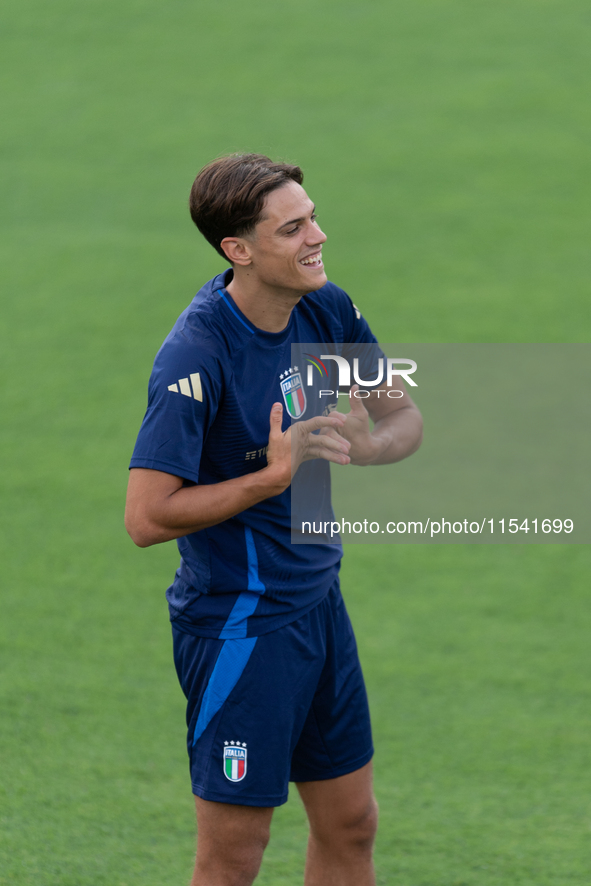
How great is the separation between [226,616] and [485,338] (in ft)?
13.7

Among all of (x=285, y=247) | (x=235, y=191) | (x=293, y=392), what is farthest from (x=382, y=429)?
(x=235, y=191)

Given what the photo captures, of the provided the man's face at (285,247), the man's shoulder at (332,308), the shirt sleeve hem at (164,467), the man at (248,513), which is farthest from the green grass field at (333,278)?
Result: the man's face at (285,247)

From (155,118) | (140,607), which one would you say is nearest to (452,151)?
(155,118)

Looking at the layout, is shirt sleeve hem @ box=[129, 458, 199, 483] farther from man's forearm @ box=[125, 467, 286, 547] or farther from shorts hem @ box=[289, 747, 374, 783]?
shorts hem @ box=[289, 747, 374, 783]

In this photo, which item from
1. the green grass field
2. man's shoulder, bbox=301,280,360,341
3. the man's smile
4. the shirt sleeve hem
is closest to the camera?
the shirt sleeve hem

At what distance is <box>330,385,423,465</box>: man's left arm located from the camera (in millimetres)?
2029

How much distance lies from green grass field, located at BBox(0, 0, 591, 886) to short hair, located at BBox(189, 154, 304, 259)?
67.1 inches

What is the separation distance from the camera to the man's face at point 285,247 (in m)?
1.92

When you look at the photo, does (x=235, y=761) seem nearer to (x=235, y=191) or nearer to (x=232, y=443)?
(x=232, y=443)

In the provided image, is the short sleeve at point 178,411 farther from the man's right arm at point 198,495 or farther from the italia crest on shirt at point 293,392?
the italia crest on shirt at point 293,392

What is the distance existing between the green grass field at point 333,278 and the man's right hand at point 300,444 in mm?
1356

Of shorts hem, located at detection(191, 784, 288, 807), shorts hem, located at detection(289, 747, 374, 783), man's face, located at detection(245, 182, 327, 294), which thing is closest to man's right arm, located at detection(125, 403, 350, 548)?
man's face, located at detection(245, 182, 327, 294)

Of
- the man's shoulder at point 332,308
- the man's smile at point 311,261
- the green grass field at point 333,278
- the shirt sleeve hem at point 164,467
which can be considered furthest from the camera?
the green grass field at point 333,278

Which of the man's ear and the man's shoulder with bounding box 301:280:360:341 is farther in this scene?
the man's shoulder with bounding box 301:280:360:341
